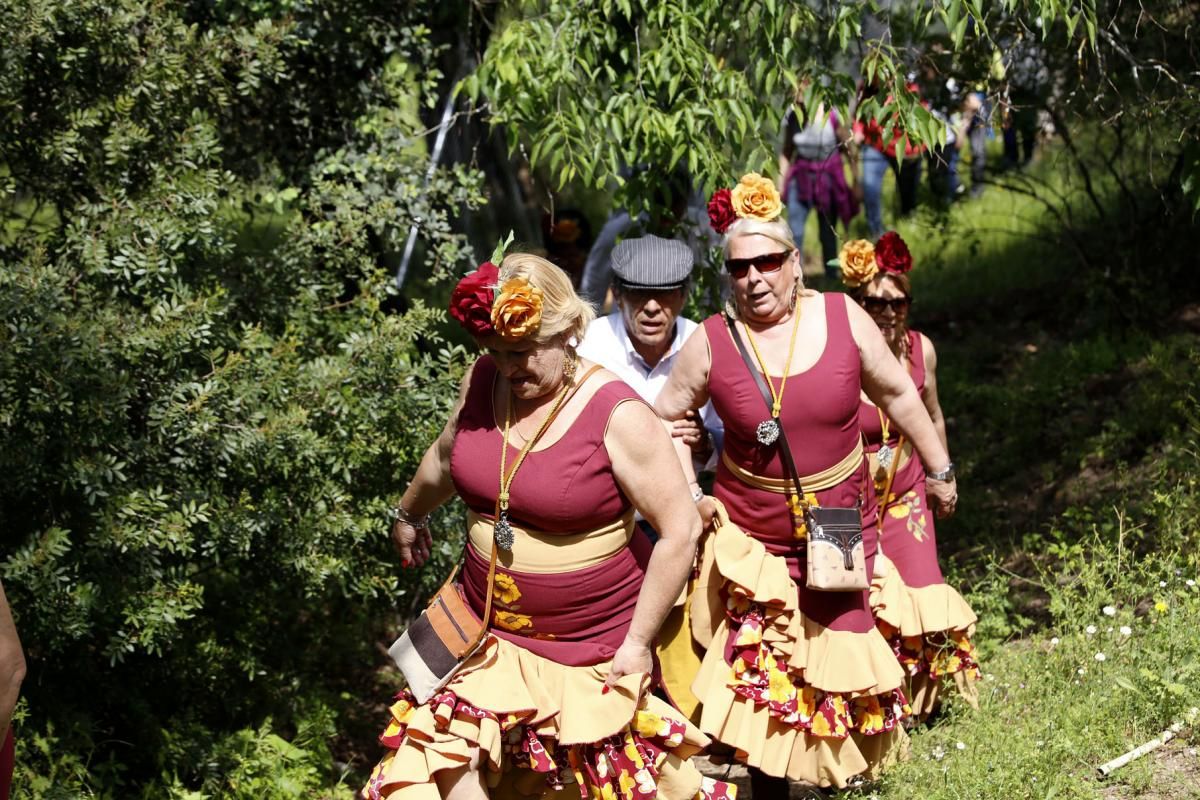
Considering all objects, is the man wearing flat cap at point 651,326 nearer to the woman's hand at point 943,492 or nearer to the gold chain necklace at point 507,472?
the woman's hand at point 943,492

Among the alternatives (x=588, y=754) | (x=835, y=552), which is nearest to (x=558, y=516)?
(x=588, y=754)

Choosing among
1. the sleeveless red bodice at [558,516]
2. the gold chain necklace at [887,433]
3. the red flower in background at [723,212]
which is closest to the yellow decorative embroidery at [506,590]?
the sleeveless red bodice at [558,516]

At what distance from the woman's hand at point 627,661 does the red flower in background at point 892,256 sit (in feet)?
6.70

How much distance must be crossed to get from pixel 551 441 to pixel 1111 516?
3901 millimetres

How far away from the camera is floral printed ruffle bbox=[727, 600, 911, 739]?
15.5 feet

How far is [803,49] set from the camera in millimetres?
5871

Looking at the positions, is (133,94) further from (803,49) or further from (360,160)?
(803,49)

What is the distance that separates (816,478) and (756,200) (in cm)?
93

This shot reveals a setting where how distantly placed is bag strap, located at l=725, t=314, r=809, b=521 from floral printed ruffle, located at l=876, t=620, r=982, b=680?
2.89 feet

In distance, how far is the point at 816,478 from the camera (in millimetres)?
4684

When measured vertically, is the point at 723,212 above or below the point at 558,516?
above

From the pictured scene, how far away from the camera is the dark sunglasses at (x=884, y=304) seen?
17.8 feet

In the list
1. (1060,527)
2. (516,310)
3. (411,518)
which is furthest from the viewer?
(1060,527)

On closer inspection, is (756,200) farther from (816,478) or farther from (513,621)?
(513,621)
